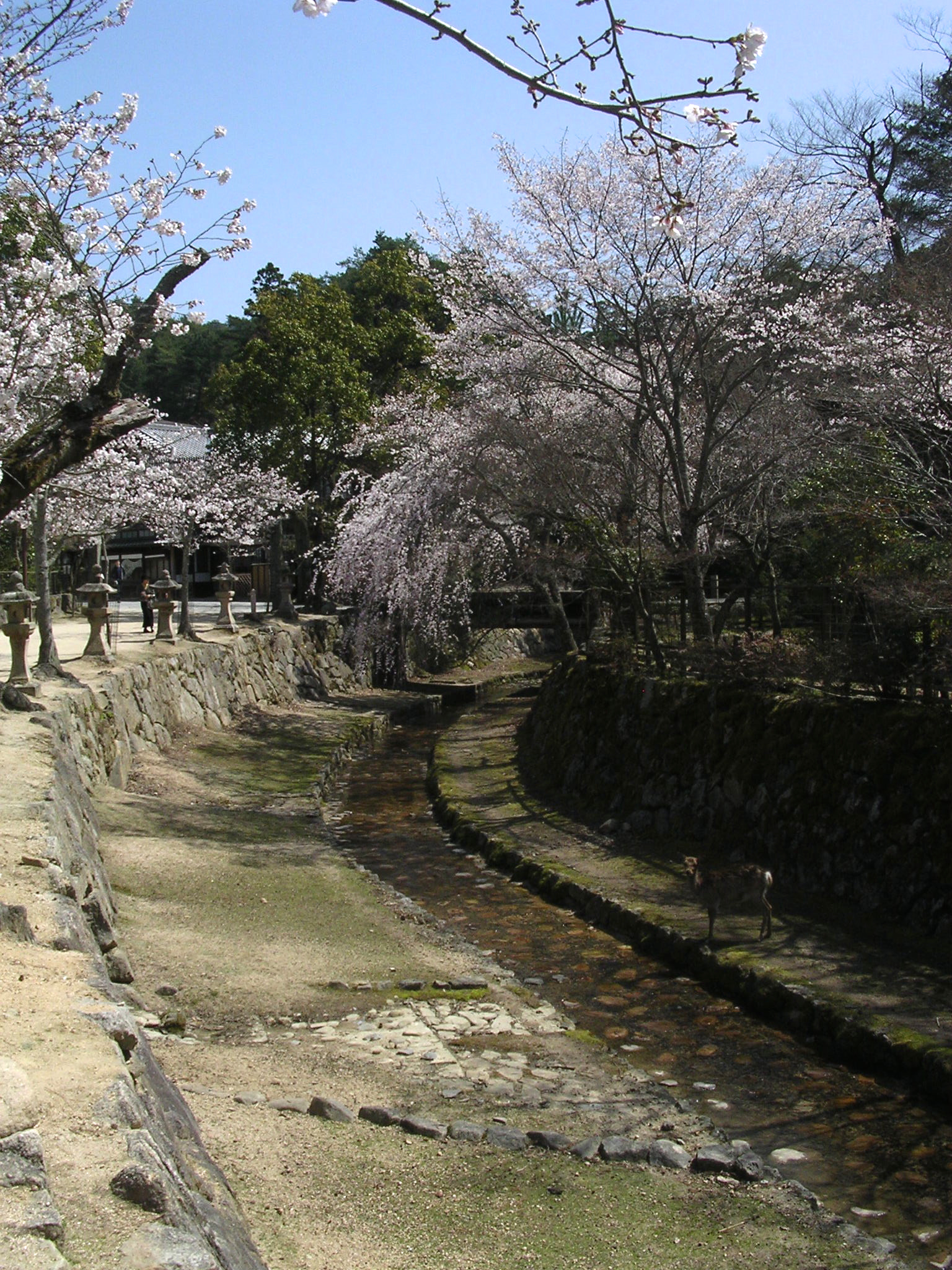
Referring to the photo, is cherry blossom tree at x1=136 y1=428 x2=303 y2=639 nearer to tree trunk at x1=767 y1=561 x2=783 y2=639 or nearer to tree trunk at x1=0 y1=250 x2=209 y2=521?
tree trunk at x1=767 y1=561 x2=783 y2=639

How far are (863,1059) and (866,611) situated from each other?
465 cm

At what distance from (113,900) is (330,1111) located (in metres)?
4.44

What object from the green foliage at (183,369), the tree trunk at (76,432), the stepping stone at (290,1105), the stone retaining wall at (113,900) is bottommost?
the stepping stone at (290,1105)

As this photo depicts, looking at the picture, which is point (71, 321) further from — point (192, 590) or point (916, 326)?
point (192, 590)

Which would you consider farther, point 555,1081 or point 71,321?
point 71,321

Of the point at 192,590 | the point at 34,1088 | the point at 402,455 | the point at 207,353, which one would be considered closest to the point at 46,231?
the point at 34,1088

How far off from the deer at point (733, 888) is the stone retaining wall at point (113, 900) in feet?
14.8

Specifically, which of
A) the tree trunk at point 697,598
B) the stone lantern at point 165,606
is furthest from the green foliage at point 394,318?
the tree trunk at point 697,598

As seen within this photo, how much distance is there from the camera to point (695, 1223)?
16.4 feet

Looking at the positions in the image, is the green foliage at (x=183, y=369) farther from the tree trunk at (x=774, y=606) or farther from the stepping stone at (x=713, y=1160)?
the stepping stone at (x=713, y=1160)

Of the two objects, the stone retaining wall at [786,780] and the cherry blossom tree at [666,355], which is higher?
the cherry blossom tree at [666,355]

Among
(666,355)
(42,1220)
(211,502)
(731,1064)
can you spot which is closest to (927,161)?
(666,355)

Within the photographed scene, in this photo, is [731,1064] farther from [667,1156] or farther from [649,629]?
[649,629]

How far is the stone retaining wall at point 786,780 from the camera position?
8922 millimetres
